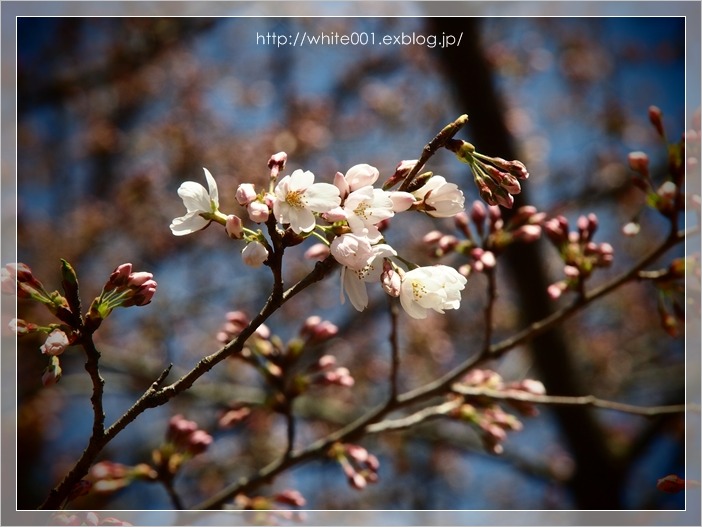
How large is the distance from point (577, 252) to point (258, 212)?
0.76 m

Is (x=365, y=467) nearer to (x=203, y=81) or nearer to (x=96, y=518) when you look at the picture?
(x=96, y=518)

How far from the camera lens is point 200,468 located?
275cm

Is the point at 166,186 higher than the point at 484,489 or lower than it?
higher

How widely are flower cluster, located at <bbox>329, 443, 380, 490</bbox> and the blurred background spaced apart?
A: 1.04m

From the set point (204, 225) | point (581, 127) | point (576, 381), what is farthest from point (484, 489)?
point (204, 225)

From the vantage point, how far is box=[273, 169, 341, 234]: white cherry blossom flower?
801 mm

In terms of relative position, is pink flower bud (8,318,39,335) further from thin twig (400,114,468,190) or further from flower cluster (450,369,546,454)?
flower cluster (450,369,546,454)

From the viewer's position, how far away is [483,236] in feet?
4.20

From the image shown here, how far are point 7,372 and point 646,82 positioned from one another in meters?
3.01

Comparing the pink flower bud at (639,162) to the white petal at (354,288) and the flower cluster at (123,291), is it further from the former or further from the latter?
the flower cluster at (123,291)

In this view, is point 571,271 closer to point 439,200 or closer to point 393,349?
point 393,349

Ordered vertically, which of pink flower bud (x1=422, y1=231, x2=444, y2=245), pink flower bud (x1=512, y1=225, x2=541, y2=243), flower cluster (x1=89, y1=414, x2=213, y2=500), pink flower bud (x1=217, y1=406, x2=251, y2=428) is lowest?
flower cluster (x1=89, y1=414, x2=213, y2=500)

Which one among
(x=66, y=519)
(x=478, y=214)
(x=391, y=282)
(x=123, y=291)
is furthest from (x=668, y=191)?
(x=66, y=519)

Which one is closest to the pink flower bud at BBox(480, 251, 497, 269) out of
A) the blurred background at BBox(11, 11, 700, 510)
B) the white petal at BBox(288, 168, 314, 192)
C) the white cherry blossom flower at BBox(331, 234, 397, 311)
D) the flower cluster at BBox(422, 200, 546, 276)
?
the flower cluster at BBox(422, 200, 546, 276)
